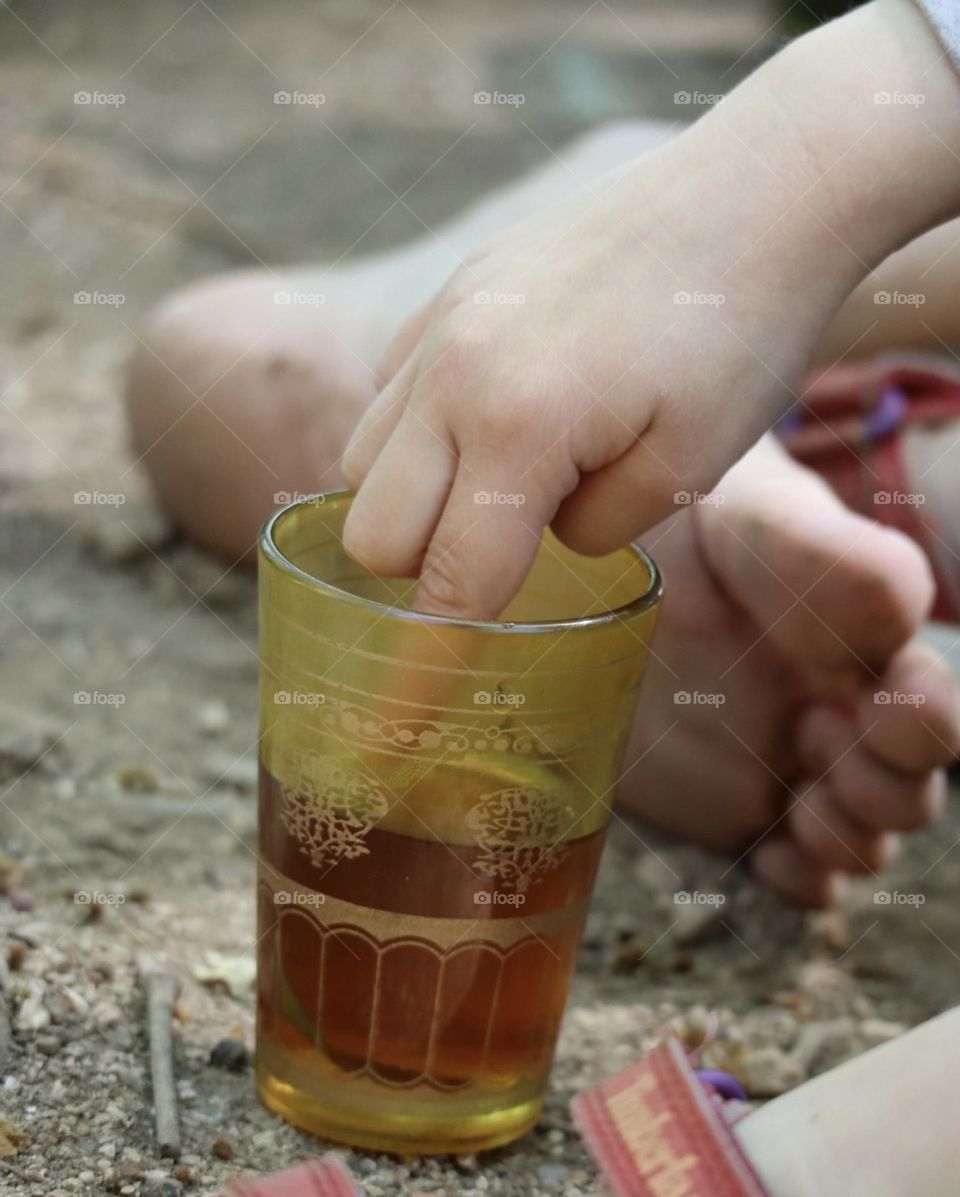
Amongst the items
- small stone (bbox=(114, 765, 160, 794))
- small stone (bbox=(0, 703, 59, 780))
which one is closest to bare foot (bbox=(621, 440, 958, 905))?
small stone (bbox=(114, 765, 160, 794))

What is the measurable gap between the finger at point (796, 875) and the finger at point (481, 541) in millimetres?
667

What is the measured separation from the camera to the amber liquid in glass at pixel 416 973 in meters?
0.83

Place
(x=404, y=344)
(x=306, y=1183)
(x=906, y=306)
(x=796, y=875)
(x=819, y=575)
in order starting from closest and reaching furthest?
Result: (x=306, y=1183), (x=404, y=344), (x=819, y=575), (x=796, y=875), (x=906, y=306)

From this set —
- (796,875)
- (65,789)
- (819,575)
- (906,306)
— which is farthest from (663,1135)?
(906,306)

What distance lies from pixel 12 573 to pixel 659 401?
3.99 feet

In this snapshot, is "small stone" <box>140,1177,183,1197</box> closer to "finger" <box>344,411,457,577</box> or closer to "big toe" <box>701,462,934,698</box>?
"finger" <box>344,411,457,577</box>

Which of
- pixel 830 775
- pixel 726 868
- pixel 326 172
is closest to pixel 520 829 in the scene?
pixel 830 775

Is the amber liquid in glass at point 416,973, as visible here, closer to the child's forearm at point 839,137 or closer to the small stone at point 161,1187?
the small stone at point 161,1187

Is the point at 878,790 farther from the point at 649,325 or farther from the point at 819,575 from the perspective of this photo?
the point at 649,325

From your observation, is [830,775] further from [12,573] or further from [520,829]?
[12,573]

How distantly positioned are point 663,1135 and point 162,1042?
0.35 metres

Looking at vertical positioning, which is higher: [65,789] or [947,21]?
[947,21]

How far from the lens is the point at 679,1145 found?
80 cm

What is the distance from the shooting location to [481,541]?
0.80 metres
